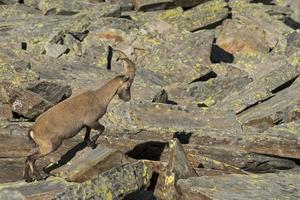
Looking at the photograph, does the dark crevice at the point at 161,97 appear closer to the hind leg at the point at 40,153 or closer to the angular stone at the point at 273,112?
the angular stone at the point at 273,112

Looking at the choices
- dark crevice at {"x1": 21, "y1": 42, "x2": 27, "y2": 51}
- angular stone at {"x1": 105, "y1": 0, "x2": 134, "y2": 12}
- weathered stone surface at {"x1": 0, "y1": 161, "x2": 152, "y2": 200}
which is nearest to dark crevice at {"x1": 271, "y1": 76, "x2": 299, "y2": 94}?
weathered stone surface at {"x1": 0, "y1": 161, "x2": 152, "y2": 200}

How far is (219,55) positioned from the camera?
26469mm

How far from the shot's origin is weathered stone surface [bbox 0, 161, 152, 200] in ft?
32.7

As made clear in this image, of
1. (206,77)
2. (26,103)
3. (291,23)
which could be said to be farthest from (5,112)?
(291,23)

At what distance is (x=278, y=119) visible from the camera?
54.5ft

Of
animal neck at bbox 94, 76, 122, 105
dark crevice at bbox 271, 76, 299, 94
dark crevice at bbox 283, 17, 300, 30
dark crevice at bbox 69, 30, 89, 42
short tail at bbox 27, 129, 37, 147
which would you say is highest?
animal neck at bbox 94, 76, 122, 105

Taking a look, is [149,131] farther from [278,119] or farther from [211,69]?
[211,69]

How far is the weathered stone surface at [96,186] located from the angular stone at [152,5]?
65.8 feet

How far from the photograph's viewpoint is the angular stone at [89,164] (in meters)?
11.7

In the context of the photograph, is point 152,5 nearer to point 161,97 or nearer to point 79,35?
point 79,35

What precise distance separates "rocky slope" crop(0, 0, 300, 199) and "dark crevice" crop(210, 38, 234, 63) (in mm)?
62

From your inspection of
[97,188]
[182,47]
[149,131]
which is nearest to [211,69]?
[182,47]

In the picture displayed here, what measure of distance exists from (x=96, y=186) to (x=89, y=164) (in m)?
1.81

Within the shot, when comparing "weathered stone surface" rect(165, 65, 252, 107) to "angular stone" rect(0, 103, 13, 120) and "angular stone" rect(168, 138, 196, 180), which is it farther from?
"angular stone" rect(168, 138, 196, 180)
